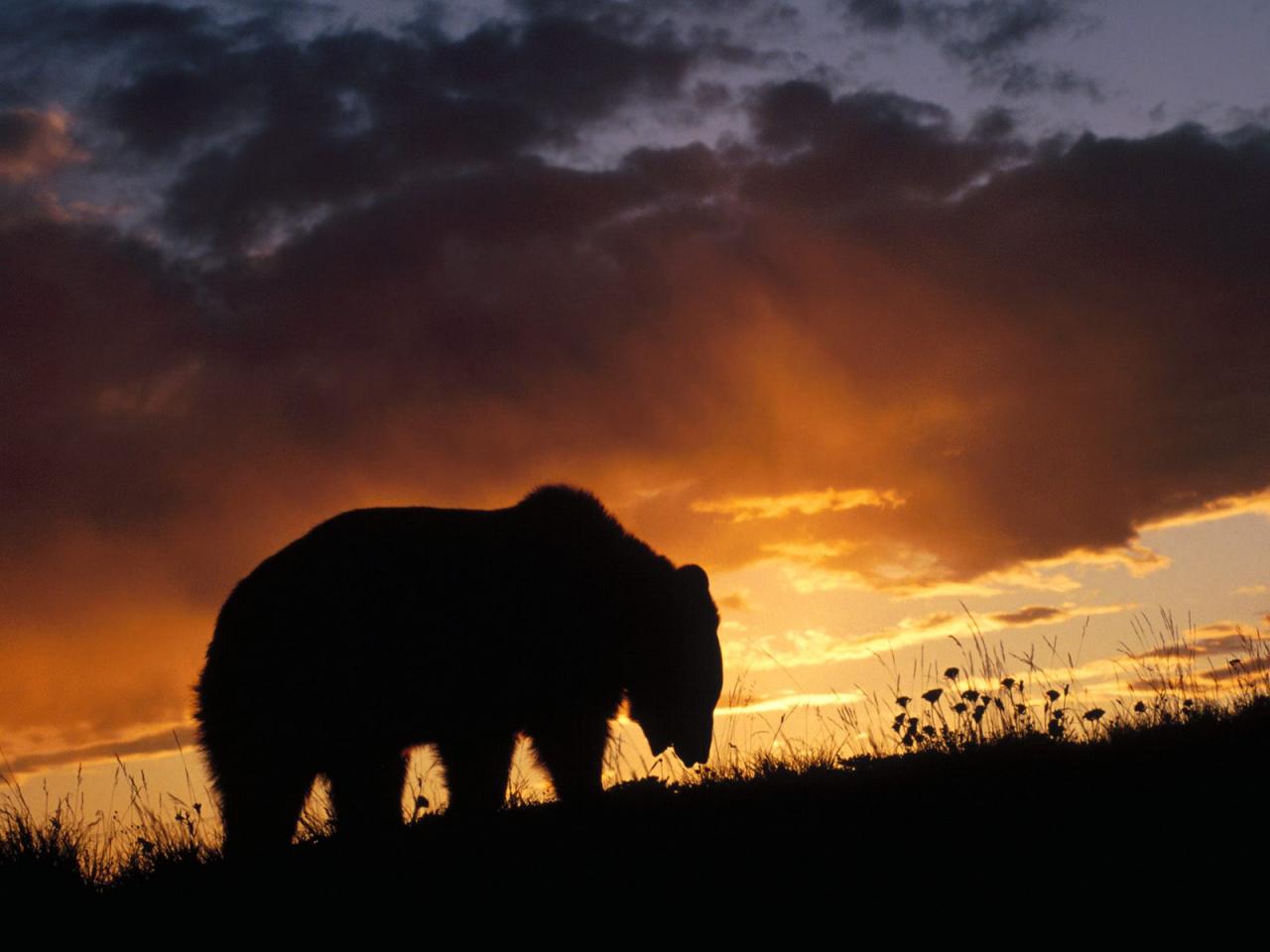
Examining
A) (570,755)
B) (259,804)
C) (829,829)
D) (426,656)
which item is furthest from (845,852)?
(259,804)

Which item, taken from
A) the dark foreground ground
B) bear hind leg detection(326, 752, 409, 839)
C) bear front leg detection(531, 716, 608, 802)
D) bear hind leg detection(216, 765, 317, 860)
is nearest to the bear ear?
bear front leg detection(531, 716, 608, 802)

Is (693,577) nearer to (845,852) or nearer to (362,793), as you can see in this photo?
(362,793)

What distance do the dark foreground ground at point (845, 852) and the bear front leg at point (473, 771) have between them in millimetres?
880

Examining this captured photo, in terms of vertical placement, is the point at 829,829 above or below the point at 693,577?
below

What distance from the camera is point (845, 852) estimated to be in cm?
611

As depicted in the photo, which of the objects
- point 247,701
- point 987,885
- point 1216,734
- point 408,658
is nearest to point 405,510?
point 408,658

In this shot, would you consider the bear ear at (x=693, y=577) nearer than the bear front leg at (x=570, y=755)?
No

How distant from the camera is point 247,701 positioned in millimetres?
8250

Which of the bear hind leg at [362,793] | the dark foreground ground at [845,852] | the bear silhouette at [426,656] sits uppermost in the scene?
the bear silhouette at [426,656]

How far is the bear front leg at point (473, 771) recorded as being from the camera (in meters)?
9.00

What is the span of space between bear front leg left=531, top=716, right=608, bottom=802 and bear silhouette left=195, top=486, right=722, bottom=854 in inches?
0.5

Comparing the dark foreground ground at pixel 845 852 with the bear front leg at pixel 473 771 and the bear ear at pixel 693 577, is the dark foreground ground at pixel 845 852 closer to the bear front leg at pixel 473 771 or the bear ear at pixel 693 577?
the bear front leg at pixel 473 771

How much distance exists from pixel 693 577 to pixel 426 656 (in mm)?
2576

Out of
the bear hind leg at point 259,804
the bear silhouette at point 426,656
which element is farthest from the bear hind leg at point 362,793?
the bear hind leg at point 259,804
